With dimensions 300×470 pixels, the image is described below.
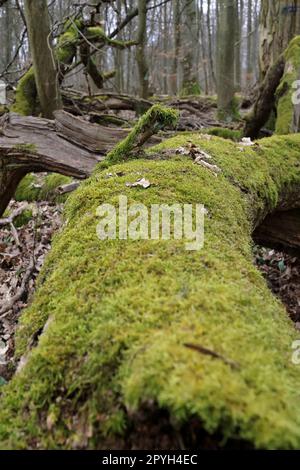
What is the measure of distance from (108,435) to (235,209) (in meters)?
1.99

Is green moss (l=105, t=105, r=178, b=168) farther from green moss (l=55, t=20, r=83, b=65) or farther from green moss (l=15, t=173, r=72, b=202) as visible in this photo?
green moss (l=55, t=20, r=83, b=65)

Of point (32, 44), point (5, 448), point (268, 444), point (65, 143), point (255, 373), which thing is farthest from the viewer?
point (32, 44)

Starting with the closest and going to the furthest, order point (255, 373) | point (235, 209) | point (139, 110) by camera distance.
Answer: point (255, 373), point (235, 209), point (139, 110)

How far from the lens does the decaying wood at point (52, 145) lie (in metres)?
5.19

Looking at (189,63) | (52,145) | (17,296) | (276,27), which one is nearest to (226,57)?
(189,63)

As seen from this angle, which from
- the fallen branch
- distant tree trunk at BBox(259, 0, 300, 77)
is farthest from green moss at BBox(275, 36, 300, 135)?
the fallen branch

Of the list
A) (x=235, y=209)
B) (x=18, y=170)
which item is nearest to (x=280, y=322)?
(x=235, y=209)

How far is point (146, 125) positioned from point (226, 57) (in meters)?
9.55

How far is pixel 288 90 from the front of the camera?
6.91 meters

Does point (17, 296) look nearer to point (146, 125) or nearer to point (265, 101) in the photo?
point (146, 125)

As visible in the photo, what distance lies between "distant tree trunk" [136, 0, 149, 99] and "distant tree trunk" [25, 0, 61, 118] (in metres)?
5.08

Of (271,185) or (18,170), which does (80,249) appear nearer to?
(271,185)

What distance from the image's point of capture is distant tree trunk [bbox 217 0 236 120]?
1165cm
